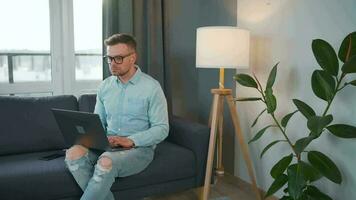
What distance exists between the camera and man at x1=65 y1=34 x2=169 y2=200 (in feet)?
5.98

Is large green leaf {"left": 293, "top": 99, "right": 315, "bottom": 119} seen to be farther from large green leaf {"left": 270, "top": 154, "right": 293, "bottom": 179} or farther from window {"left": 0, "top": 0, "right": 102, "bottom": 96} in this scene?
window {"left": 0, "top": 0, "right": 102, "bottom": 96}

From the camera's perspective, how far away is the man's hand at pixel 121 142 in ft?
6.35

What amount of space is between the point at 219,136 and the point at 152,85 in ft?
2.43

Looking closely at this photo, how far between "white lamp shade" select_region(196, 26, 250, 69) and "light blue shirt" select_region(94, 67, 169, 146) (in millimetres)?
433

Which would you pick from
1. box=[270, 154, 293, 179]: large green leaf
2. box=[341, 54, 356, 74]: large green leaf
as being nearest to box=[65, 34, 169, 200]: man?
box=[270, 154, 293, 179]: large green leaf

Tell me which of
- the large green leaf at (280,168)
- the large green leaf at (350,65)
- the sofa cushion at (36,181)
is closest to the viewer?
the large green leaf at (350,65)

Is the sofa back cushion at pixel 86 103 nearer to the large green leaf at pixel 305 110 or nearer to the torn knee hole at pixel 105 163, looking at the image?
the torn knee hole at pixel 105 163

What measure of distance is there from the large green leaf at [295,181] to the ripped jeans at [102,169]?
84cm

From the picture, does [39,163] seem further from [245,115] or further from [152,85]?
[245,115]

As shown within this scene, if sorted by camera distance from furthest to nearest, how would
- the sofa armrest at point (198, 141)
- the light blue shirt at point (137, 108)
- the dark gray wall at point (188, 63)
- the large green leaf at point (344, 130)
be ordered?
the dark gray wall at point (188, 63)
the sofa armrest at point (198, 141)
the light blue shirt at point (137, 108)
the large green leaf at point (344, 130)

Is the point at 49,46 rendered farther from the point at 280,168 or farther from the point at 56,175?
the point at 280,168

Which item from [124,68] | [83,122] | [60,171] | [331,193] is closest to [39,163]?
[60,171]

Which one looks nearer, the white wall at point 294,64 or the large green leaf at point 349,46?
the large green leaf at point 349,46

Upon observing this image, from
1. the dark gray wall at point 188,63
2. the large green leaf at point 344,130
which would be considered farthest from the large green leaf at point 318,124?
the dark gray wall at point 188,63
